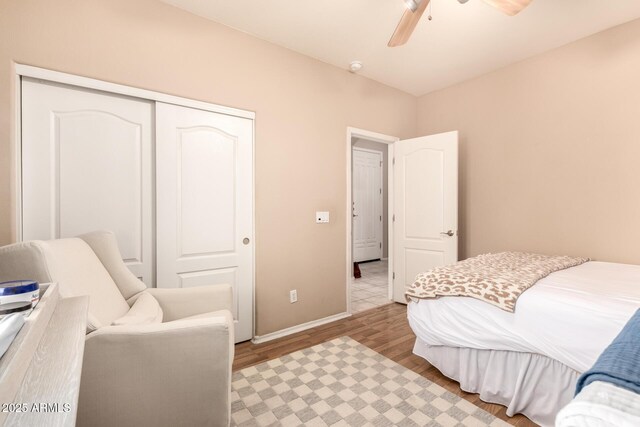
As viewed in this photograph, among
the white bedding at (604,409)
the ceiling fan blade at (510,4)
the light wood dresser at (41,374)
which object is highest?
the ceiling fan blade at (510,4)

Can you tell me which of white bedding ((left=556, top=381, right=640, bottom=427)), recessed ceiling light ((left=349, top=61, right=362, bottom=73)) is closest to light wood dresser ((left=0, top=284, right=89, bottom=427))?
white bedding ((left=556, top=381, right=640, bottom=427))

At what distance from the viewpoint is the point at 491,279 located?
1.83 metres

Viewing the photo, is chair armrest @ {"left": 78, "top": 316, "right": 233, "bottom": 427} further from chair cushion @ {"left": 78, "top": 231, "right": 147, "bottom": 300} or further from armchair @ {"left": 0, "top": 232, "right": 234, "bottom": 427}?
chair cushion @ {"left": 78, "top": 231, "right": 147, "bottom": 300}

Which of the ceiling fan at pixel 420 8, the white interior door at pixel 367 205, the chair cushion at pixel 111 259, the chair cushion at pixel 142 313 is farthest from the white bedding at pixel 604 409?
the white interior door at pixel 367 205

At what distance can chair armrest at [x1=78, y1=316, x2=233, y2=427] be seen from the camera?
3.81 feet

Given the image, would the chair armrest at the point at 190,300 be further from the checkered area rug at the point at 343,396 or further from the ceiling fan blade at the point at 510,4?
the ceiling fan blade at the point at 510,4

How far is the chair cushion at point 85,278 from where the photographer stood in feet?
4.01

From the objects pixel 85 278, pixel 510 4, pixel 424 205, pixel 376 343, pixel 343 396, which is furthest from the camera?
pixel 424 205

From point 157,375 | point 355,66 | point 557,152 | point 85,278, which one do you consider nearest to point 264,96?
point 355,66

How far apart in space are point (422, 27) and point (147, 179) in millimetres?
2482

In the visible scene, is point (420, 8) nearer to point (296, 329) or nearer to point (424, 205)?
point (424, 205)

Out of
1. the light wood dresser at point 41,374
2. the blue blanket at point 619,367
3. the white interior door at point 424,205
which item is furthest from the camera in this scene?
the white interior door at point 424,205

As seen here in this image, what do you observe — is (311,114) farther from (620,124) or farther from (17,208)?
(620,124)

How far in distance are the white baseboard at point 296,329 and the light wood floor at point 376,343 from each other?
0.16 ft
